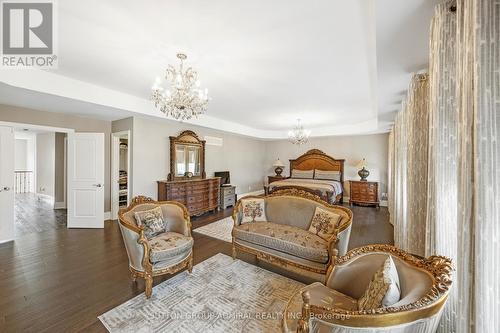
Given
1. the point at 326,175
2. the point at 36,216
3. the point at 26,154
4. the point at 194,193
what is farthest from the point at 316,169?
the point at 26,154

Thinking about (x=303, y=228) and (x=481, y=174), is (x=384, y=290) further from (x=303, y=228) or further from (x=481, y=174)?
(x=303, y=228)

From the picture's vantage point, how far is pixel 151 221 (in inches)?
112

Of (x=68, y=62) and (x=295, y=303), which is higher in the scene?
(x=68, y=62)

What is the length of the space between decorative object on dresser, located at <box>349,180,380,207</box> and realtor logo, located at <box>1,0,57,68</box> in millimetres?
7671

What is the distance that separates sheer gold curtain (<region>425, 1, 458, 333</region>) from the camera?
1398mm

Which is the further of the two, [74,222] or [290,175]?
[290,175]

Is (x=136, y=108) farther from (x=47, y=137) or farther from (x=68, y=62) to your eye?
(x=47, y=137)

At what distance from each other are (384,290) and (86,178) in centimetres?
579

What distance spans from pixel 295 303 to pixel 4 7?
3.64 meters

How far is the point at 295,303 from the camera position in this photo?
1.61m

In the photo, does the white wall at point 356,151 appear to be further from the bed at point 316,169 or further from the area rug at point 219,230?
the area rug at point 219,230

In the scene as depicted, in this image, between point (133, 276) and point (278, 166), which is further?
point (278, 166)

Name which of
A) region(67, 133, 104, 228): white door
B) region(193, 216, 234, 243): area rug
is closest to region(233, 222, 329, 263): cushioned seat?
region(193, 216, 234, 243): area rug

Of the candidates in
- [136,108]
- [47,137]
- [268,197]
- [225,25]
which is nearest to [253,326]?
[268,197]
